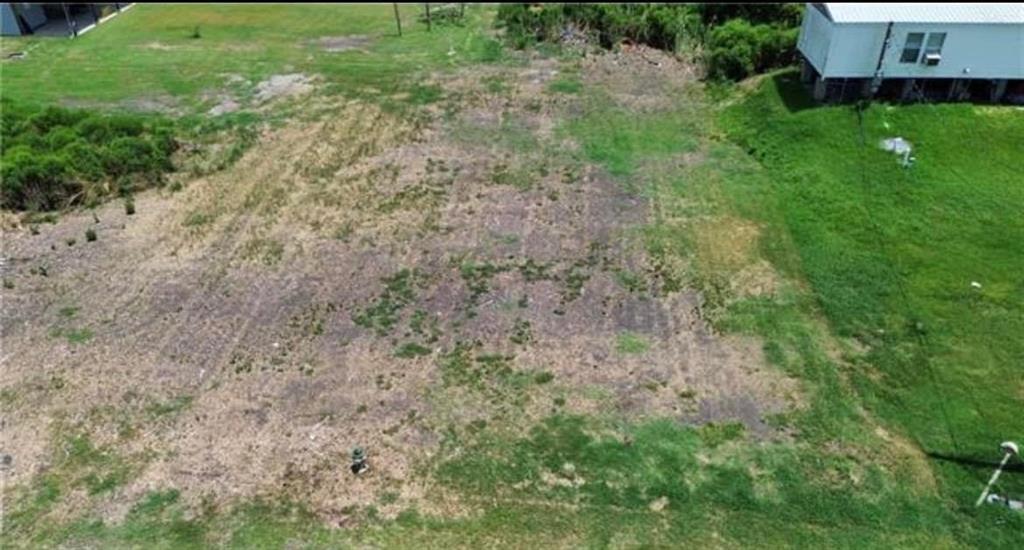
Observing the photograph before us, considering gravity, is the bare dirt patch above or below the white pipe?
above

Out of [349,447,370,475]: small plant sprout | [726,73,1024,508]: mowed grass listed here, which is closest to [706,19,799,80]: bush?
[726,73,1024,508]: mowed grass

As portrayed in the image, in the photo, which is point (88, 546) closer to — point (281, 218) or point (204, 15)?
point (281, 218)

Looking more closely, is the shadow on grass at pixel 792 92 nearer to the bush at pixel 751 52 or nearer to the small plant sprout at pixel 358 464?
the bush at pixel 751 52

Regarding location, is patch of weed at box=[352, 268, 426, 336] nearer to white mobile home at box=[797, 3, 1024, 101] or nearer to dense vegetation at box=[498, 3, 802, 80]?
white mobile home at box=[797, 3, 1024, 101]

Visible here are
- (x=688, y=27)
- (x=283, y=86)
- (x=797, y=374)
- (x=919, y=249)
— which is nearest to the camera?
(x=797, y=374)

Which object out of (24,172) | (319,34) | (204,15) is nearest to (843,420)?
(24,172)

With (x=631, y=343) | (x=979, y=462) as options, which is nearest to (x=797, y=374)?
(x=631, y=343)

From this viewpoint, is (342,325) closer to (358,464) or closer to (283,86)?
(358,464)
